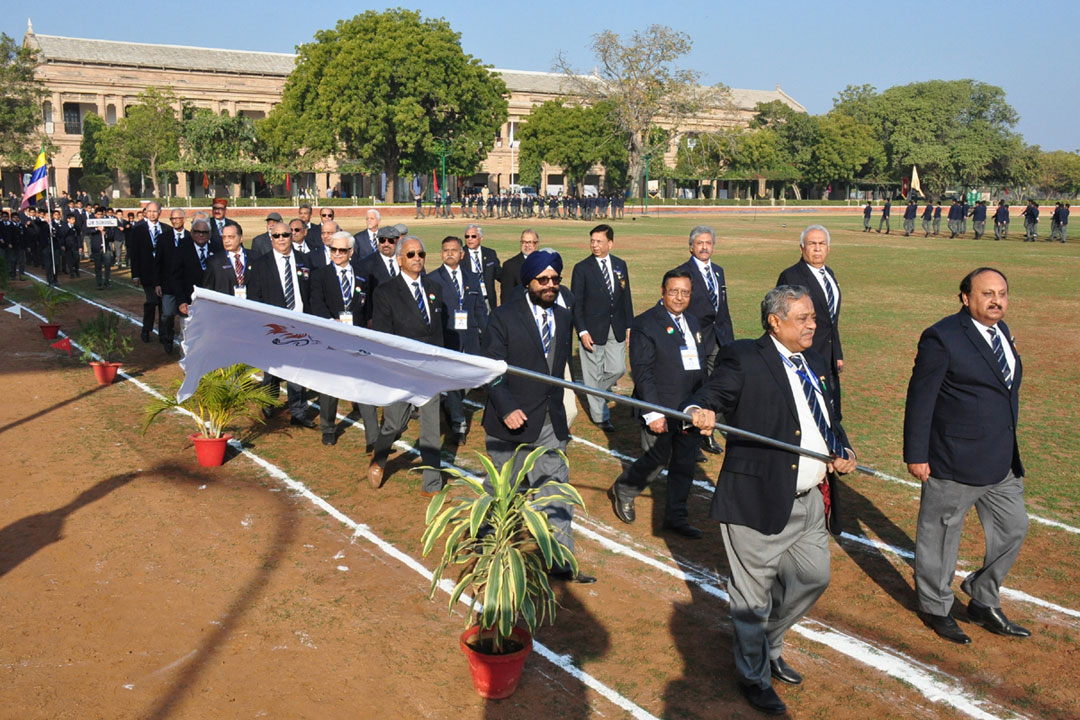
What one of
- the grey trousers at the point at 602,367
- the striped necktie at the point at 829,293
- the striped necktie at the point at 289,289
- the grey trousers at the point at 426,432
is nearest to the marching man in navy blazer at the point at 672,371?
the striped necktie at the point at 829,293

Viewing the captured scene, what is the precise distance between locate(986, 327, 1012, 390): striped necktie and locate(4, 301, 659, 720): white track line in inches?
110

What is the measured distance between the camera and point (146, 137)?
2694 inches

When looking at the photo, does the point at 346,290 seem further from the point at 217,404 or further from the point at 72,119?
the point at 72,119

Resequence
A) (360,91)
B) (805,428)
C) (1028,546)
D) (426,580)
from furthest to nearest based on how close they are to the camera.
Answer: (360,91) < (1028,546) < (426,580) < (805,428)

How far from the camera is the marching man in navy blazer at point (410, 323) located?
310 inches

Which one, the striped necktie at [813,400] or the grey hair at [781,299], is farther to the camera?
the striped necktie at [813,400]

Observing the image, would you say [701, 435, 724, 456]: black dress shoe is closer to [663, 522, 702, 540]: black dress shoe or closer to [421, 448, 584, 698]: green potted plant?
[663, 522, 702, 540]: black dress shoe

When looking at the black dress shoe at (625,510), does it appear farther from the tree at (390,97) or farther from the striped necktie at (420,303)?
the tree at (390,97)

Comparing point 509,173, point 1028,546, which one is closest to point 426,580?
point 1028,546

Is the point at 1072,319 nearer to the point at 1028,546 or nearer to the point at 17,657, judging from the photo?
the point at 1028,546

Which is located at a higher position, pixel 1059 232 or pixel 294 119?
pixel 294 119

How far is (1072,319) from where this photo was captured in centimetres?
1758

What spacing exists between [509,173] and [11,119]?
163 feet

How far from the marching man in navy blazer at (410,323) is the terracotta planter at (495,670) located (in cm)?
321
